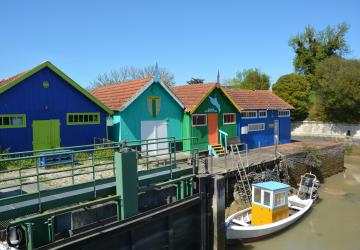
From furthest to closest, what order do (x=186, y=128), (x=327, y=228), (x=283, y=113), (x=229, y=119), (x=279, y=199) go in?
1. (x=283, y=113)
2. (x=229, y=119)
3. (x=186, y=128)
4. (x=327, y=228)
5. (x=279, y=199)

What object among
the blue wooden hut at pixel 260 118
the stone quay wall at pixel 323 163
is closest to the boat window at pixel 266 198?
the stone quay wall at pixel 323 163

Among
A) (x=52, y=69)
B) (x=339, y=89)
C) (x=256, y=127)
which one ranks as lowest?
(x=256, y=127)

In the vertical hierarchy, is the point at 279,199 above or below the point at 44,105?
below

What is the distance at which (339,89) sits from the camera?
135 feet

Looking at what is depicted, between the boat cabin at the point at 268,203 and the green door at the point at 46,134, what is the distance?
31.6 feet

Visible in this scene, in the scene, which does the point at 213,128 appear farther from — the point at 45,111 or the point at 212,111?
the point at 45,111

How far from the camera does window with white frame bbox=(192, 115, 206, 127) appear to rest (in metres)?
22.3

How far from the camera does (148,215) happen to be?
970 cm

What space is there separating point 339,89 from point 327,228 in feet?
92.2

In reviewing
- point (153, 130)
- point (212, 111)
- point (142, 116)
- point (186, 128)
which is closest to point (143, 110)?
point (142, 116)

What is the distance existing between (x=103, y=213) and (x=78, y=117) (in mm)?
9428

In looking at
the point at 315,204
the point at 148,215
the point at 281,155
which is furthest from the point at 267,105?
the point at 148,215

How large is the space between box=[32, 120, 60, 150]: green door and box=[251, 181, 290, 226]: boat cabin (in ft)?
31.6

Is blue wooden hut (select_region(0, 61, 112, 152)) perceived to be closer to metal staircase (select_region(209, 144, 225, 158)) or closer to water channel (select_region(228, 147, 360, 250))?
metal staircase (select_region(209, 144, 225, 158))
